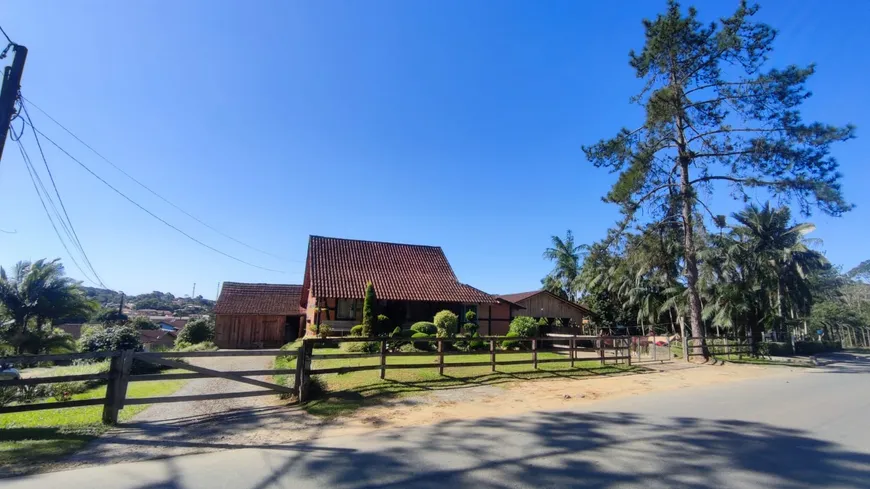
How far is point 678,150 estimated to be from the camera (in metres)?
19.3

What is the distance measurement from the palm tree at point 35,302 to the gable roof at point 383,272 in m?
9.26

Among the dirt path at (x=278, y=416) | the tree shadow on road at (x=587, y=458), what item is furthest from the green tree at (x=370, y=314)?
the tree shadow on road at (x=587, y=458)

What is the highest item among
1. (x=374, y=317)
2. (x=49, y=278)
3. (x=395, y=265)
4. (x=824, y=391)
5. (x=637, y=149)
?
(x=637, y=149)

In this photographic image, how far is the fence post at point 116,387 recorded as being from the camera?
21.4 feet

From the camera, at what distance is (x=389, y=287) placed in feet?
74.6

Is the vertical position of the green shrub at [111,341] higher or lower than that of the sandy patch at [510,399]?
higher

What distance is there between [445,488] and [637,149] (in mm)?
18571

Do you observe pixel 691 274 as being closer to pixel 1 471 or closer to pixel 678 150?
pixel 678 150

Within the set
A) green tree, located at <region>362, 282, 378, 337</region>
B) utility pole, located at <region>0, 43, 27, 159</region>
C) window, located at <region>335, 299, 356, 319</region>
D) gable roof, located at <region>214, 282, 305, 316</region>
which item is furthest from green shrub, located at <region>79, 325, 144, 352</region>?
gable roof, located at <region>214, 282, 305, 316</region>

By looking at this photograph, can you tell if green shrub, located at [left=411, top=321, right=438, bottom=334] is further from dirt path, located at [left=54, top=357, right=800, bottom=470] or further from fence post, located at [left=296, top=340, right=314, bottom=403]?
fence post, located at [left=296, top=340, right=314, bottom=403]

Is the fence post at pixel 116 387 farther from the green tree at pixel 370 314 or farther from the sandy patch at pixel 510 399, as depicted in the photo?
the green tree at pixel 370 314

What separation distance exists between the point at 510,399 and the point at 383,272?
54.1 feet

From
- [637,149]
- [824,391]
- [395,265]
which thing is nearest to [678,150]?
[637,149]

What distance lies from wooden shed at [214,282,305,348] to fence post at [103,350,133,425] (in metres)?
22.9
